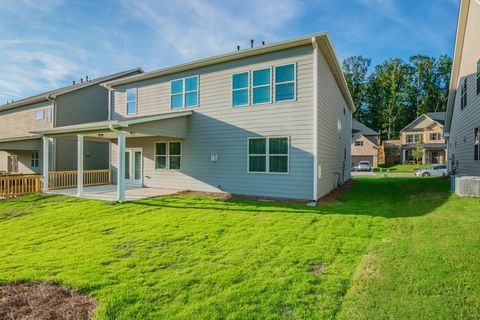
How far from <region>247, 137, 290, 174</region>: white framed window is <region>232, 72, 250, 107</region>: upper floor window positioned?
1.64 metres

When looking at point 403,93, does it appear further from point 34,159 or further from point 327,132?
point 34,159

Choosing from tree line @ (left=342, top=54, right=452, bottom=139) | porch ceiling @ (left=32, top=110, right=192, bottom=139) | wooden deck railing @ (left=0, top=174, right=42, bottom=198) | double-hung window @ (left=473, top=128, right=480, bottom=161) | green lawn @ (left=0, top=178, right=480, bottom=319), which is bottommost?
green lawn @ (left=0, top=178, right=480, bottom=319)

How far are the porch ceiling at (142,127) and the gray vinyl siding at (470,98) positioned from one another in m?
12.0

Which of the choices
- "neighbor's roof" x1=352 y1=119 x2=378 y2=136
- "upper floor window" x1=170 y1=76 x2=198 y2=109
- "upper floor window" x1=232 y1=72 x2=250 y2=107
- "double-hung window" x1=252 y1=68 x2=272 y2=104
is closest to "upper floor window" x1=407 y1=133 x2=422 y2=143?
"neighbor's roof" x1=352 y1=119 x2=378 y2=136

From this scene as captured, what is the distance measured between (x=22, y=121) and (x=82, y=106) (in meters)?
5.96

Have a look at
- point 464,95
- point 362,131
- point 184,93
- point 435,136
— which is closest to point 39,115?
point 184,93

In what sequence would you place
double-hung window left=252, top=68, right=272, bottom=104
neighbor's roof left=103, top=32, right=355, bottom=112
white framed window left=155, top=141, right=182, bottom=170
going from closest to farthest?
neighbor's roof left=103, top=32, right=355, bottom=112 → double-hung window left=252, top=68, right=272, bottom=104 → white framed window left=155, top=141, right=182, bottom=170

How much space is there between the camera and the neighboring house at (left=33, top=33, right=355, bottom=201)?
10.1 m

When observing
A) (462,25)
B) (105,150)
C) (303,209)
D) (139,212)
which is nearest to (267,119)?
(303,209)

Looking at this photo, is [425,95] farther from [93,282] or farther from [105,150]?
[93,282]

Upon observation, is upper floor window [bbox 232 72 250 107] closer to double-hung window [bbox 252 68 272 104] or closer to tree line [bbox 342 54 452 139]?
double-hung window [bbox 252 68 272 104]

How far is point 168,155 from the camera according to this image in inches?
537

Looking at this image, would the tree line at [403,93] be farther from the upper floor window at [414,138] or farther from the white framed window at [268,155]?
the white framed window at [268,155]

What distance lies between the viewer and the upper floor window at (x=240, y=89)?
11370 mm
